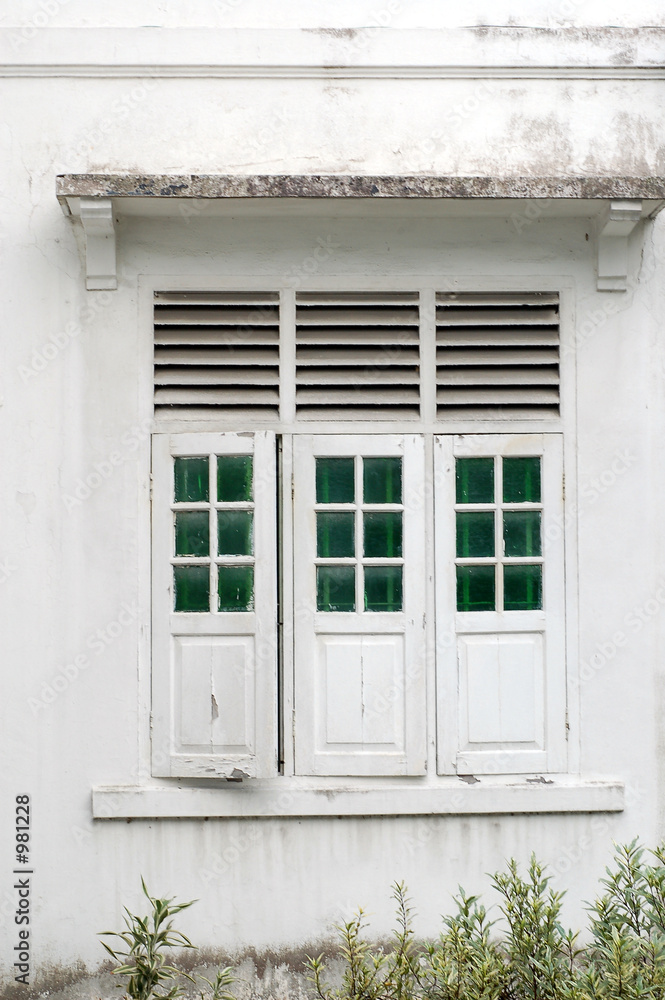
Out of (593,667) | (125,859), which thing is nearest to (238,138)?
(593,667)

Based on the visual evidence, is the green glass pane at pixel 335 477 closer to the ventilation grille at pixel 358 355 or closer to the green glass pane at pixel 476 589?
the ventilation grille at pixel 358 355

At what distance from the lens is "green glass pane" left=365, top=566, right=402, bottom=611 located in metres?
4.11

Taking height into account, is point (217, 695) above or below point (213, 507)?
below

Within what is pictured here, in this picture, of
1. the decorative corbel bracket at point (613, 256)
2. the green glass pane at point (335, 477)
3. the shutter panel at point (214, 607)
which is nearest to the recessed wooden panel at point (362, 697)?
the shutter panel at point (214, 607)

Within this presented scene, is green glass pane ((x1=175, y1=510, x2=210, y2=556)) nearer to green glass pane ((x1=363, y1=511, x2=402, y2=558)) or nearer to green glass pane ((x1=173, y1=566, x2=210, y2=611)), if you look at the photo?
green glass pane ((x1=173, y1=566, x2=210, y2=611))

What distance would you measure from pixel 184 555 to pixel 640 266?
107 inches

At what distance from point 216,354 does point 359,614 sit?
1.47 m

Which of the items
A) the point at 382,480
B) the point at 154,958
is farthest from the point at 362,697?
the point at 154,958

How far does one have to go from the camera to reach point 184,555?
4.11 metres

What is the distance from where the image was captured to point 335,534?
4.14 meters

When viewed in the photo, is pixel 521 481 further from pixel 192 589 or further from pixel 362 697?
pixel 192 589

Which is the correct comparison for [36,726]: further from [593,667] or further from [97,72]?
[97,72]

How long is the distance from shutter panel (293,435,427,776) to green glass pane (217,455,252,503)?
24 centimetres

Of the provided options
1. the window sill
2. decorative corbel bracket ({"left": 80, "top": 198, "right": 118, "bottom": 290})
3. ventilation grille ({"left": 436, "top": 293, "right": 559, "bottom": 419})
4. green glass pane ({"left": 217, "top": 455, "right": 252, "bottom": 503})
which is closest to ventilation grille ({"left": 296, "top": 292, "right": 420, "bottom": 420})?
ventilation grille ({"left": 436, "top": 293, "right": 559, "bottom": 419})
